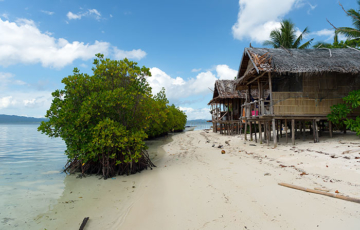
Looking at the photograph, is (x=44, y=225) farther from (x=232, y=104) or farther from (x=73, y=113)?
(x=232, y=104)

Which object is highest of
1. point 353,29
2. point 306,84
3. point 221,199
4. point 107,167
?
point 353,29

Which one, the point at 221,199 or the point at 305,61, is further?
the point at 305,61

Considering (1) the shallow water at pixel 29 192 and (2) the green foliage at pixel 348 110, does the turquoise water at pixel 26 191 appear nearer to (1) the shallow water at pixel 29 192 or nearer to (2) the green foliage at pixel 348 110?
(1) the shallow water at pixel 29 192

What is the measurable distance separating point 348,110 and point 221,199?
933 cm

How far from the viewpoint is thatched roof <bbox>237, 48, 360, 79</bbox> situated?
10.3 m

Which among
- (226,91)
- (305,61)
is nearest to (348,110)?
(305,61)

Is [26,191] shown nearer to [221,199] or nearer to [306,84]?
[221,199]

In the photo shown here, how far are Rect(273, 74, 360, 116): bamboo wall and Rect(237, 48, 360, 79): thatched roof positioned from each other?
88cm

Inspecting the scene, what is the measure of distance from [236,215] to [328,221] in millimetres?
1471

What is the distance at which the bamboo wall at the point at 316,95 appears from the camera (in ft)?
36.1

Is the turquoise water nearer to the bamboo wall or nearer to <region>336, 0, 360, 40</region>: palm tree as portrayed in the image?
the bamboo wall

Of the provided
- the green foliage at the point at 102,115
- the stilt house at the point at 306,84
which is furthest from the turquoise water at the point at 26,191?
the stilt house at the point at 306,84

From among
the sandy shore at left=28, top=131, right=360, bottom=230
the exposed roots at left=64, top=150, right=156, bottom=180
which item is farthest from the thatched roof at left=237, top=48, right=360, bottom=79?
the exposed roots at left=64, top=150, right=156, bottom=180

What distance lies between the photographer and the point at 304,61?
10.9 meters
